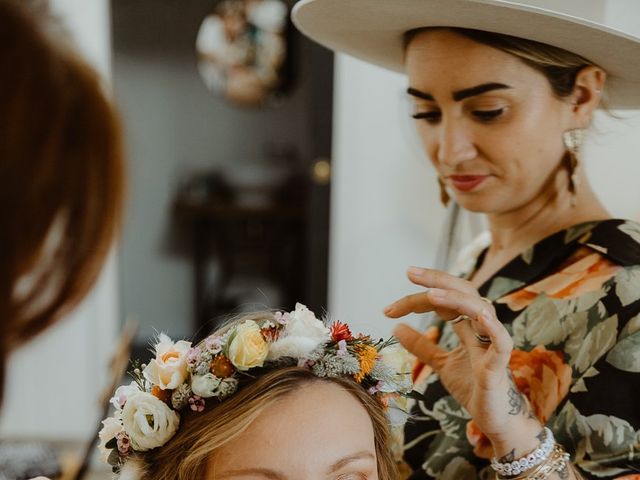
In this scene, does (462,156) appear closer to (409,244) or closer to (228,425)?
(228,425)

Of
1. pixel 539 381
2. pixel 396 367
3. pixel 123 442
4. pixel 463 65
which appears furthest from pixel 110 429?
pixel 463 65

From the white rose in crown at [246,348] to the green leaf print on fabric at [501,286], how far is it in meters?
0.45

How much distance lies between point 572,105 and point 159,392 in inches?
27.7

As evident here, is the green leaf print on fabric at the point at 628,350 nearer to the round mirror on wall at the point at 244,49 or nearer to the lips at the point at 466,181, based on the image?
the lips at the point at 466,181

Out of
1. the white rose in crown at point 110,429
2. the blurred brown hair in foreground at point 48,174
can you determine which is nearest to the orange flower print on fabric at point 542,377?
the white rose in crown at point 110,429

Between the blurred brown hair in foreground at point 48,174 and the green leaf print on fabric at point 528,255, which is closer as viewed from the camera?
the blurred brown hair in foreground at point 48,174

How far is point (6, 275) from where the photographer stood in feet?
1.43

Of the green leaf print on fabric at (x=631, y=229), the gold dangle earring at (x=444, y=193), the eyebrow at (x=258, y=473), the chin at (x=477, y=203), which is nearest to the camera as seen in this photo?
the eyebrow at (x=258, y=473)

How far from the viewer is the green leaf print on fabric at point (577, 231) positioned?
3.47 ft

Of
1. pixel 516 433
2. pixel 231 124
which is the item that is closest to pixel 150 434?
pixel 516 433

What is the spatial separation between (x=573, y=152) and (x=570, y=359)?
309 mm

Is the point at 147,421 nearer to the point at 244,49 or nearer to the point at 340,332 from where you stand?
the point at 340,332

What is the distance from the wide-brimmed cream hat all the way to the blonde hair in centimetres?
52

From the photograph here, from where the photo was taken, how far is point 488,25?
1.00 m
